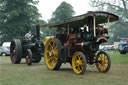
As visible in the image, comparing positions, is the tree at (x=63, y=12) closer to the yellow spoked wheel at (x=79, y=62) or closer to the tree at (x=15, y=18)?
the tree at (x=15, y=18)

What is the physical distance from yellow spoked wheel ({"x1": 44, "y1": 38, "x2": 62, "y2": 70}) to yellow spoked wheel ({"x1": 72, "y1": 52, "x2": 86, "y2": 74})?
0.96 m

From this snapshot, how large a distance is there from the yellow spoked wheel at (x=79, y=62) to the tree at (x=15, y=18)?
95.4ft

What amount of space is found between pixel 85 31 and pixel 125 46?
16878mm

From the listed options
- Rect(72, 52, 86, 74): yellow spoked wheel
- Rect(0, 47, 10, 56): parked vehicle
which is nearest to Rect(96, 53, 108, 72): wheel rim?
Rect(72, 52, 86, 74): yellow spoked wheel

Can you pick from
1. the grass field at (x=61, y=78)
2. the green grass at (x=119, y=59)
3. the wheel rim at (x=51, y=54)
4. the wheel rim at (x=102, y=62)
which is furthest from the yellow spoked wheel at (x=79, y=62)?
the green grass at (x=119, y=59)

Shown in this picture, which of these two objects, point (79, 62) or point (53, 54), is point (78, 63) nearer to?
point (79, 62)

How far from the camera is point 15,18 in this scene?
1501 inches

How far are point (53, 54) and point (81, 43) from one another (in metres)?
1.64

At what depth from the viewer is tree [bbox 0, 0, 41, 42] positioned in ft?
120

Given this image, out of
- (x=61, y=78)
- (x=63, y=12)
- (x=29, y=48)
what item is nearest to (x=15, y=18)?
(x=63, y=12)

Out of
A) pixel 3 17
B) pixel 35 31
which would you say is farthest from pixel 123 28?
pixel 35 31

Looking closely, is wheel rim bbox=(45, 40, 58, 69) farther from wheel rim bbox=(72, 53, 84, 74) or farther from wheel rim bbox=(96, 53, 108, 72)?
wheel rim bbox=(96, 53, 108, 72)

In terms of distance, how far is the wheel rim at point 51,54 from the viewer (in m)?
9.38

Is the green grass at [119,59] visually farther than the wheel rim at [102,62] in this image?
Yes
